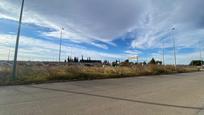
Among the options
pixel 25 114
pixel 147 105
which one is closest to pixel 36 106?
pixel 25 114

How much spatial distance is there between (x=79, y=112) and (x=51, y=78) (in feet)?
36.4

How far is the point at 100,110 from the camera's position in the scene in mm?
5793

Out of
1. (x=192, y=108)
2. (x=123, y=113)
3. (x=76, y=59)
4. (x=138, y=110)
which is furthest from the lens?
(x=76, y=59)

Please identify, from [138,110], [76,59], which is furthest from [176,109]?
[76,59]

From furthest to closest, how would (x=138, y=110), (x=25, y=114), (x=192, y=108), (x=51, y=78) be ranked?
(x=51, y=78), (x=192, y=108), (x=138, y=110), (x=25, y=114)

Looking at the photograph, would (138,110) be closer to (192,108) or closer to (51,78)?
(192,108)

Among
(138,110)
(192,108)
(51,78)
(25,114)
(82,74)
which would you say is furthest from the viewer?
(82,74)

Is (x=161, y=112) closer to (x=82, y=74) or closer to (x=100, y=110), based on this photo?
(x=100, y=110)

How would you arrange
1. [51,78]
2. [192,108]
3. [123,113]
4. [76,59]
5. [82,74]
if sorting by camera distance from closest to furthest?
[123,113] → [192,108] → [51,78] → [82,74] → [76,59]

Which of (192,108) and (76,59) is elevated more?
(76,59)

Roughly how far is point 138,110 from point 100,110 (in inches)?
50.8

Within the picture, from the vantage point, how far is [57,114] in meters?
5.24

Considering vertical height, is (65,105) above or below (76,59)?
below

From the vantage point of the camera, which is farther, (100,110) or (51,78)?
(51,78)
